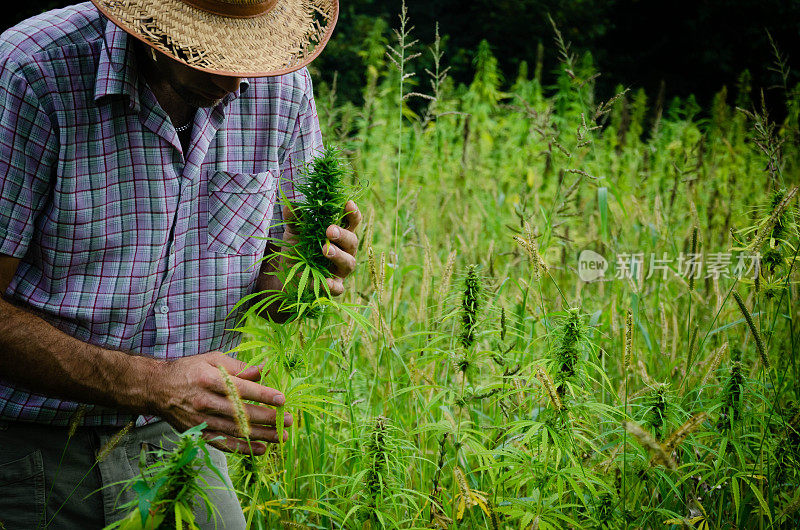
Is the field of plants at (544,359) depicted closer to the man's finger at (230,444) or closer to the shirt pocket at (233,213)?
the man's finger at (230,444)

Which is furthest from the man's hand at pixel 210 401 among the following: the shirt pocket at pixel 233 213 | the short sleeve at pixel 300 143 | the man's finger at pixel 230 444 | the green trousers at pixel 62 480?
the short sleeve at pixel 300 143

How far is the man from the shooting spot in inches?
65.0

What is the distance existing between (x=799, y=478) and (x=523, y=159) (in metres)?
3.48

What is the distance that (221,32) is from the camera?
167 centimetres

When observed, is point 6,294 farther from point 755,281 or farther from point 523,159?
point 523,159

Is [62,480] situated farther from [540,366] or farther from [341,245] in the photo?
[540,366]

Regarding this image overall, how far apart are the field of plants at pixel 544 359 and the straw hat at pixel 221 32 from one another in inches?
16.2

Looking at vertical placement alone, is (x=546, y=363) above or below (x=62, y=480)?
above

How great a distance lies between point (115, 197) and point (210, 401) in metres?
0.74

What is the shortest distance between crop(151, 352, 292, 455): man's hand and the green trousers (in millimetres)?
311

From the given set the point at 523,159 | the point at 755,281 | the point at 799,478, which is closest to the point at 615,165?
the point at 523,159

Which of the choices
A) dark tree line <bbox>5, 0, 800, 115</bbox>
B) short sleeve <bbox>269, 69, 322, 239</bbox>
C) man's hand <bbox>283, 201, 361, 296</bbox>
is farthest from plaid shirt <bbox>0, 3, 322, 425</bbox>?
dark tree line <bbox>5, 0, 800, 115</bbox>

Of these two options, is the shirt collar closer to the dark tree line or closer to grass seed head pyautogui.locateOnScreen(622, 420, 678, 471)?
grass seed head pyautogui.locateOnScreen(622, 420, 678, 471)

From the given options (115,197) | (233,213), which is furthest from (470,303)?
(115,197)
